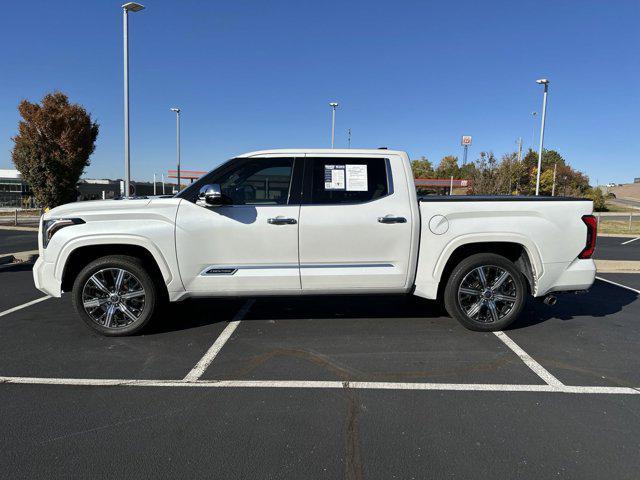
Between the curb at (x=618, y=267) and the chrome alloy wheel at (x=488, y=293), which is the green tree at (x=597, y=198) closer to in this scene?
the curb at (x=618, y=267)

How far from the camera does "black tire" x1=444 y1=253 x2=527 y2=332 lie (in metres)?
4.73

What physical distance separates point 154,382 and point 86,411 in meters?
0.56

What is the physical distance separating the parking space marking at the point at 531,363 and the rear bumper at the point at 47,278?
15.4 ft

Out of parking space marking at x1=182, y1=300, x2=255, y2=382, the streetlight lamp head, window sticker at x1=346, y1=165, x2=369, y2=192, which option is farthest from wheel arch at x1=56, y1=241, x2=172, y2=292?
the streetlight lamp head

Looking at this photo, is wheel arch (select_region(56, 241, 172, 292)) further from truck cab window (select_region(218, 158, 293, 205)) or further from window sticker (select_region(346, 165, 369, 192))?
window sticker (select_region(346, 165, 369, 192))

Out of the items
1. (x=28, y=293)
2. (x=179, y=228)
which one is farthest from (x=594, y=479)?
(x=28, y=293)

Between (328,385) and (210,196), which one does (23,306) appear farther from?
(328,385)

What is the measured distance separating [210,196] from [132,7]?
12.5 metres

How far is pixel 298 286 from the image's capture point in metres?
4.59

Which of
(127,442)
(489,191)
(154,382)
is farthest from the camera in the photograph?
(489,191)

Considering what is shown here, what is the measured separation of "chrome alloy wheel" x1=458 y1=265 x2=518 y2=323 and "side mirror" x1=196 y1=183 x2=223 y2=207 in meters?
2.73

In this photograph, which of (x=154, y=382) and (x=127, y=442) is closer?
(x=127, y=442)

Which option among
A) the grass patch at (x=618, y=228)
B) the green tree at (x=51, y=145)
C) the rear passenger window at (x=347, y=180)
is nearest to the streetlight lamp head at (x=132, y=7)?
the green tree at (x=51, y=145)

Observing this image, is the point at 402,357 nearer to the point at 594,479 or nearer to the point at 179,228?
the point at 594,479
